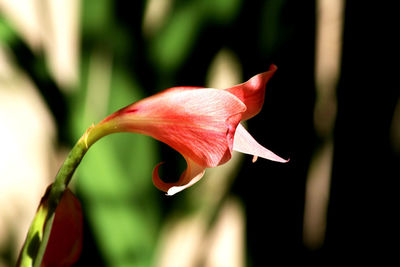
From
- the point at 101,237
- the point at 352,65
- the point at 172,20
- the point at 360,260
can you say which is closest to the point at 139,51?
the point at 172,20

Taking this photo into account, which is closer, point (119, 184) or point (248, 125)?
point (119, 184)

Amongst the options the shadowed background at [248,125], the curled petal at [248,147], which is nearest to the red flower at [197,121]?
the curled petal at [248,147]

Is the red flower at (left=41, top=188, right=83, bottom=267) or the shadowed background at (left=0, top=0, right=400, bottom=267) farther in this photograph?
the shadowed background at (left=0, top=0, right=400, bottom=267)

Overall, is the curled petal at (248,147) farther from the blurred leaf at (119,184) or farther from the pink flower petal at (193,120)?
the blurred leaf at (119,184)

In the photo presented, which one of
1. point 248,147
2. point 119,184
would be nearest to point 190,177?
point 248,147

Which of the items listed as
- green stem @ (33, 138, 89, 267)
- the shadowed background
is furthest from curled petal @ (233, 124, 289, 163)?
the shadowed background

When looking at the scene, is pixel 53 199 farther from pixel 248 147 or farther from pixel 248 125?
pixel 248 125

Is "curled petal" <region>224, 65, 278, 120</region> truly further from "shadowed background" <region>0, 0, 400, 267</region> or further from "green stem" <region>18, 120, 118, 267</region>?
"shadowed background" <region>0, 0, 400, 267</region>
